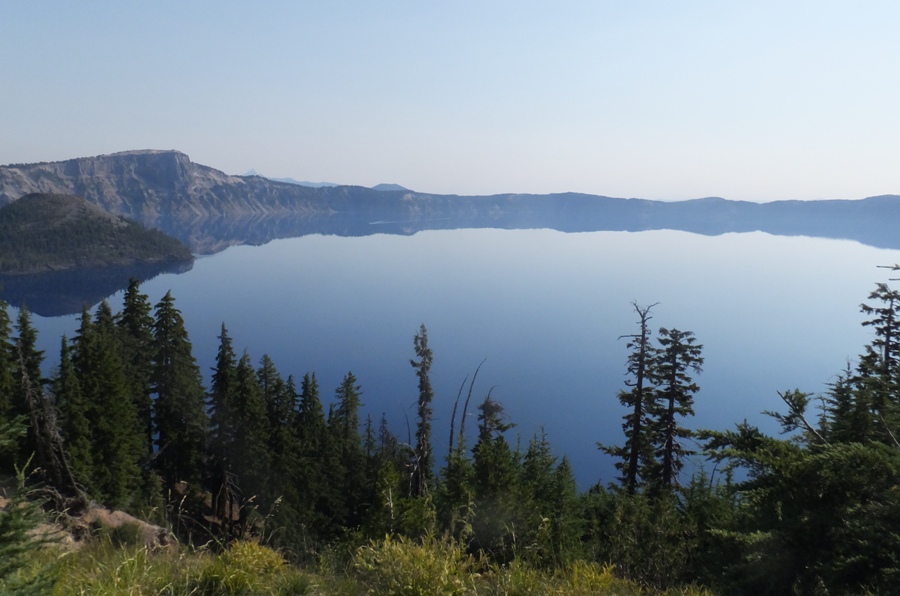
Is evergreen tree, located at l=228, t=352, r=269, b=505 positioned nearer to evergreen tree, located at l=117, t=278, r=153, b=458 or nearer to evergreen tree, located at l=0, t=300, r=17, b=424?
evergreen tree, located at l=117, t=278, r=153, b=458

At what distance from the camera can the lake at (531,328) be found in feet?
201

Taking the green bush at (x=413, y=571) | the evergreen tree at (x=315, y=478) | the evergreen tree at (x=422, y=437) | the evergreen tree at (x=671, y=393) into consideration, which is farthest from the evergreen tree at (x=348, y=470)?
the green bush at (x=413, y=571)

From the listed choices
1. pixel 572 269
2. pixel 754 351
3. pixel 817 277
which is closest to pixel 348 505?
pixel 754 351

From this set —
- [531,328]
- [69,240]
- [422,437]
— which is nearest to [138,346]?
[422,437]

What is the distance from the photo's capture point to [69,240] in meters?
168

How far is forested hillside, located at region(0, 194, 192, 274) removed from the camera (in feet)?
507

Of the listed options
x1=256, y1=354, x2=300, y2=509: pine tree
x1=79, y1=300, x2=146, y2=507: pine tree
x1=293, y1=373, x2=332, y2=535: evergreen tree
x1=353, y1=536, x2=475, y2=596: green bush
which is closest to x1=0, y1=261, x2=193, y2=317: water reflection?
x1=256, y1=354, x2=300, y2=509: pine tree

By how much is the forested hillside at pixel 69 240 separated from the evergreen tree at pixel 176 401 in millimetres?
152272

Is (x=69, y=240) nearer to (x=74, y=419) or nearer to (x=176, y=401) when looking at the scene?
(x=176, y=401)

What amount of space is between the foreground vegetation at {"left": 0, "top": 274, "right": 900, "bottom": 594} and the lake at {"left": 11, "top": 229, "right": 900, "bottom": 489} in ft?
37.6

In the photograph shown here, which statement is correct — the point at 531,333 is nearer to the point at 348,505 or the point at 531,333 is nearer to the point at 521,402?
the point at 521,402

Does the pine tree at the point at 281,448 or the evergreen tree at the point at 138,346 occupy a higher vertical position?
the evergreen tree at the point at 138,346

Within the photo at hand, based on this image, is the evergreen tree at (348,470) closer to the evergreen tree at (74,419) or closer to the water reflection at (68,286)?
the evergreen tree at (74,419)

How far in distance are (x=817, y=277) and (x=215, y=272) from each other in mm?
172734
